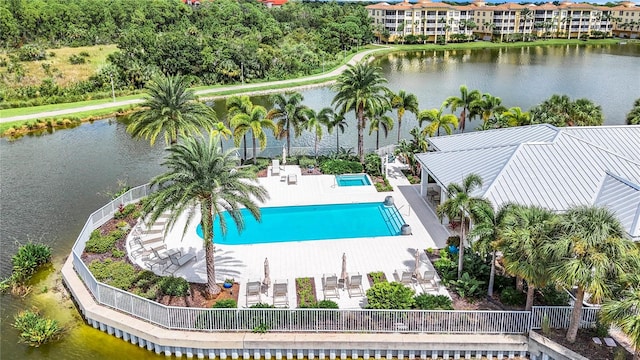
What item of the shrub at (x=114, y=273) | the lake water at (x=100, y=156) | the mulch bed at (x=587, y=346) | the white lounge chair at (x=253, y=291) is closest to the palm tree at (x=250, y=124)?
the lake water at (x=100, y=156)

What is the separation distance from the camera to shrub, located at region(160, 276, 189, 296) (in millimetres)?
20406

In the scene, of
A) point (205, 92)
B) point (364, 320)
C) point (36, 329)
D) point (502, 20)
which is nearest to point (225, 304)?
point (364, 320)

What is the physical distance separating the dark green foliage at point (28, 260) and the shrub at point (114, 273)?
10.8 feet

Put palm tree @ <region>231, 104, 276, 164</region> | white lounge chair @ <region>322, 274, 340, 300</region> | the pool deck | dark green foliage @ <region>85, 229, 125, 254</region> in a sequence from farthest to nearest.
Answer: palm tree @ <region>231, 104, 276, 164</region> < dark green foliage @ <region>85, 229, 125, 254</region> < the pool deck < white lounge chair @ <region>322, 274, 340, 300</region>

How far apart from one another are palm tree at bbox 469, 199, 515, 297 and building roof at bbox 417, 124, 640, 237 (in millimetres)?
3848

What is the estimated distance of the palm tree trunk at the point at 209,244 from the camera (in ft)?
61.5

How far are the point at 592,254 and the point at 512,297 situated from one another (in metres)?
4.88

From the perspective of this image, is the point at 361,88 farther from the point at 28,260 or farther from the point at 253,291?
the point at 28,260

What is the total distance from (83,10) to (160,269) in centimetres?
8948

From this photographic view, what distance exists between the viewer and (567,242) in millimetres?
15688

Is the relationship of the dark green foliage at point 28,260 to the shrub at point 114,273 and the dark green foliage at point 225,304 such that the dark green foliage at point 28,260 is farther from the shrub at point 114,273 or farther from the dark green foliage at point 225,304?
the dark green foliage at point 225,304

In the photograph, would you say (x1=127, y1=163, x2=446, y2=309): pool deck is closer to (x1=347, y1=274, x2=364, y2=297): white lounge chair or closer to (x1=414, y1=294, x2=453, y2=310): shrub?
(x1=347, y1=274, x2=364, y2=297): white lounge chair

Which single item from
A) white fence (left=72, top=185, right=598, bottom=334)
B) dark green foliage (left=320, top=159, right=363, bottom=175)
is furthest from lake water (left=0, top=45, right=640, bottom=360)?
dark green foliage (left=320, top=159, right=363, bottom=175)

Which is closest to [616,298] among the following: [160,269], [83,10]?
[160,269]
